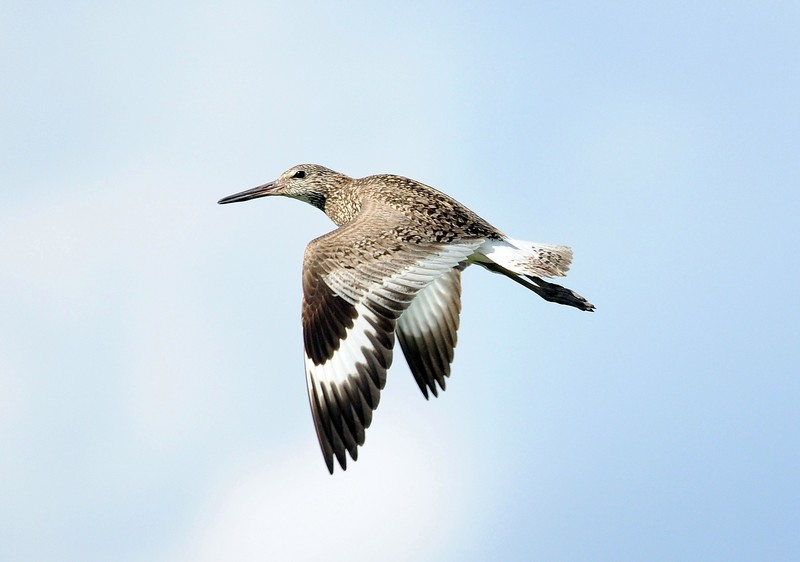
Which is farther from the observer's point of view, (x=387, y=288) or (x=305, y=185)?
(x=305, y=185)

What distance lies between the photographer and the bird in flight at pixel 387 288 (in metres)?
9.73

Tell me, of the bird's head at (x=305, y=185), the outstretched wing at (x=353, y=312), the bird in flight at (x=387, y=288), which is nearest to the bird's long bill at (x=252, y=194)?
the bird's head at (x=305, y=185)

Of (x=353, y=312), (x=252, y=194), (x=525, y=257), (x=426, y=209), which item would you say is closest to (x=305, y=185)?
(x=252, y=194)

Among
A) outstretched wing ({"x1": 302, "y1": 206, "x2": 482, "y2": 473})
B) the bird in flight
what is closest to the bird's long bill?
the bird in flight

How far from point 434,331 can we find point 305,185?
2192 millimetres

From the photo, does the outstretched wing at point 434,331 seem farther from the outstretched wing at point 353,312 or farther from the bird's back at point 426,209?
the outstretched wing at point 353,312

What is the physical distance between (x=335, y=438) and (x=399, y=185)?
233cm

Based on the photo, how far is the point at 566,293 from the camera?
37.1 feet

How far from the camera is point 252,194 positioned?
1305 centimetres

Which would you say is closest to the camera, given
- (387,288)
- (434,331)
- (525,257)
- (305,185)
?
(387,288)

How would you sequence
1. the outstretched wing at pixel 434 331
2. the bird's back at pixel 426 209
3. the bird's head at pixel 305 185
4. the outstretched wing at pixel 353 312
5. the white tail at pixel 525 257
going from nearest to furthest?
the outstretched wing at pixel 353 312, the bird's back at pixel 426 209, the white tail at pixel 525 257, the outstretched wing at pixel 434 331, the bird's head at pixel 305 185

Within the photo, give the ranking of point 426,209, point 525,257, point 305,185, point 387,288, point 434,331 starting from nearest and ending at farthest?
point 387,288, point 426,209, point 525,257, point 434,331, point 305,185

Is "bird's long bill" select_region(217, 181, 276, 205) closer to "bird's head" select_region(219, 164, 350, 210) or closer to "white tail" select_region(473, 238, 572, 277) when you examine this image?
"bird's head" select_region(219, 164, 350, 210)

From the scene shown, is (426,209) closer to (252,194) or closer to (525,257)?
(525,257)
